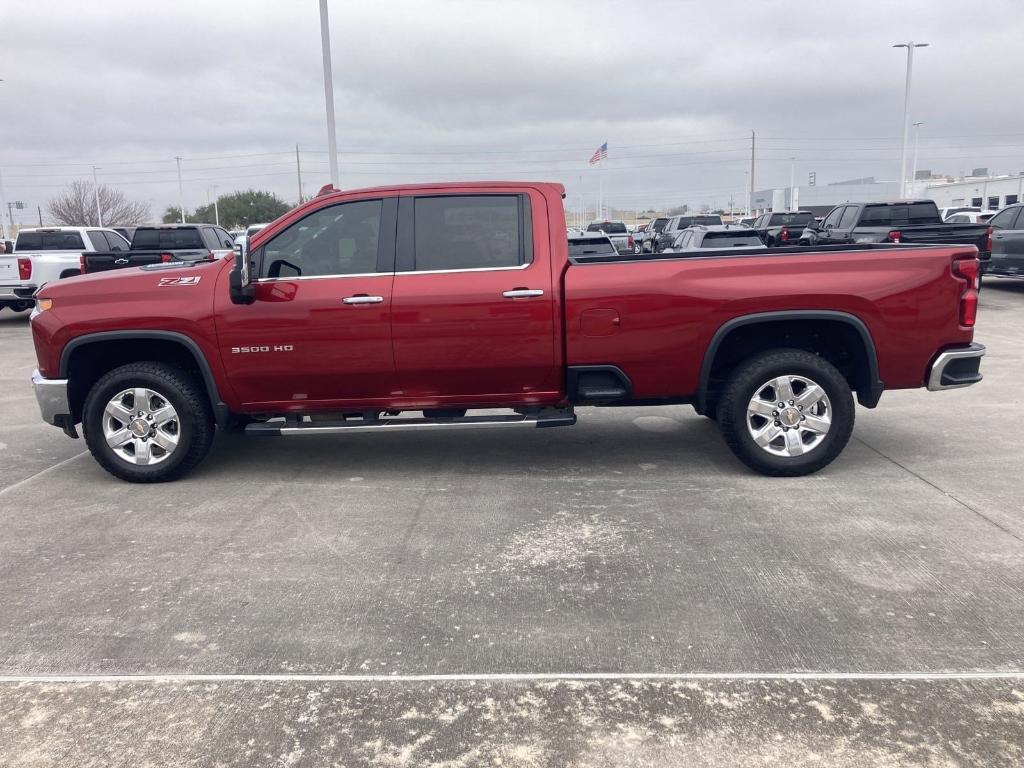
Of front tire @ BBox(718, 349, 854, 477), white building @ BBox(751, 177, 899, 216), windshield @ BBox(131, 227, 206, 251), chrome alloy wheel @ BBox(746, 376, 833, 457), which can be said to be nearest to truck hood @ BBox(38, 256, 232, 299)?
front tire @ BBox(718, 349, 854, 477)

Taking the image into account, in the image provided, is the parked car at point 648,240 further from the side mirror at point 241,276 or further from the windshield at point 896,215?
the side mirror at point 241,276

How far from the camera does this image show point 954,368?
594 cm

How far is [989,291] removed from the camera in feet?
61.3

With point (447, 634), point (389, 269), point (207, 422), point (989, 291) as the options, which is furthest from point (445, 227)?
point (989, 291)

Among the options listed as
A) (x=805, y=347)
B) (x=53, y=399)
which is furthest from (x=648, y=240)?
(x=53, y=399)

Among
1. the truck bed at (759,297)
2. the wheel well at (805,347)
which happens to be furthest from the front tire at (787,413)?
the truck bed at (759,297)

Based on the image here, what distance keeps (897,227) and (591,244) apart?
17.6 feet

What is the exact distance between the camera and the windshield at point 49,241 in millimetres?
17734

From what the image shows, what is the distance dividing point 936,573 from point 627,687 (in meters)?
1.94

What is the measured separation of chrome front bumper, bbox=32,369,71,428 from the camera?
616 cm

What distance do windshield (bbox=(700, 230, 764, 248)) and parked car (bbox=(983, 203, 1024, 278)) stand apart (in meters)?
4.82

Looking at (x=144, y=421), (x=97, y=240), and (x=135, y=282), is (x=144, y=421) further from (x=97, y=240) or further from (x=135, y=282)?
(x=97, y=240)

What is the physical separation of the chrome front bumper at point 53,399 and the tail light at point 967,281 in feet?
19.9

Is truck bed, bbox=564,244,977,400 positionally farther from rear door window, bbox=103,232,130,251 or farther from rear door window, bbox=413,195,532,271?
rear door window, bbox=103,232,130,251
